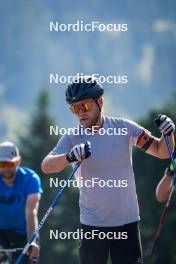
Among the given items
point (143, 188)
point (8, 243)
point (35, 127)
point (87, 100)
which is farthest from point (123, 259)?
point (35, 127)

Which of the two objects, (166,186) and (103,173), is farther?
(166,186)

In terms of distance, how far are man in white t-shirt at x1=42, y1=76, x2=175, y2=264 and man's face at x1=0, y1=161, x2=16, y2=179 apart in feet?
7.06

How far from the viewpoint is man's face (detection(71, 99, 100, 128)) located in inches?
304

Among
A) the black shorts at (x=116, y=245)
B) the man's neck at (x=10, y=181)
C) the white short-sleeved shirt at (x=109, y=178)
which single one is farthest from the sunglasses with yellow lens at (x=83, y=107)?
the man's neck at (x=10, y=181)

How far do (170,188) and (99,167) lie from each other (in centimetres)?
158

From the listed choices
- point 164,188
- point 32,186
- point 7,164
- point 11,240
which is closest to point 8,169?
point 7,164

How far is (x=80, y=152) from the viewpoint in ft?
24.5

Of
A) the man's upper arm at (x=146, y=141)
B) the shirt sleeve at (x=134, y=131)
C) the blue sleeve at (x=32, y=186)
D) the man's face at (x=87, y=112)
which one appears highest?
the man's face at (x=87, y=112)

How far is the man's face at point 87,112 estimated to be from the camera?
25.3 ft

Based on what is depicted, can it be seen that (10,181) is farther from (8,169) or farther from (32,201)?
(32,201)

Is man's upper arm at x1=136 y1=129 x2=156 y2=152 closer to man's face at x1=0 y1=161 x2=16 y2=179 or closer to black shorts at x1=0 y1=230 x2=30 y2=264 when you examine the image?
man's face at x1=0 y1=161 x2=16 y2=179

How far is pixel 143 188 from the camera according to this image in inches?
1762

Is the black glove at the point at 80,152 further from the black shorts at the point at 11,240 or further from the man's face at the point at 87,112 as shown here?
the black shorts at the point at 11,240

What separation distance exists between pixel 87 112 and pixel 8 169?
8.22ft
